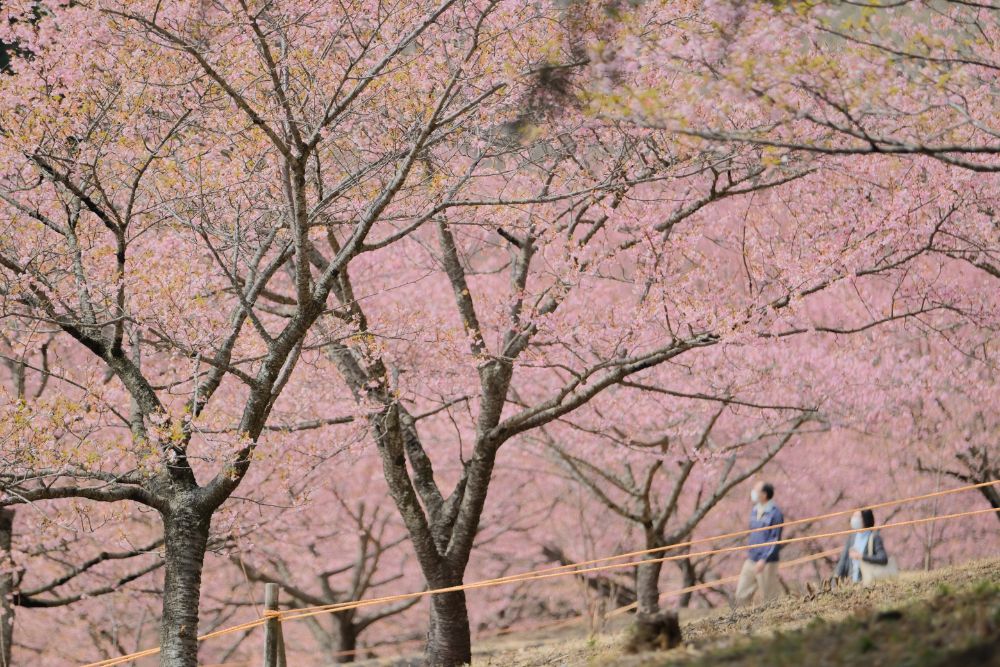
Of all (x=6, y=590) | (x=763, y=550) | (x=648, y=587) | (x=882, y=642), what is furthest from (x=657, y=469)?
(x=882, y=642)

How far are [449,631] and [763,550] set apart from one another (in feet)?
11.2

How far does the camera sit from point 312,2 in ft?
26.1

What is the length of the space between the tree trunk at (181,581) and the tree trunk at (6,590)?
15.7 feet

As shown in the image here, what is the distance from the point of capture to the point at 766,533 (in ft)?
35.3

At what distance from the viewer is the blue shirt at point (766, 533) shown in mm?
10727

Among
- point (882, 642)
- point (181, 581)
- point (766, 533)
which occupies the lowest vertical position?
point (882, 642)

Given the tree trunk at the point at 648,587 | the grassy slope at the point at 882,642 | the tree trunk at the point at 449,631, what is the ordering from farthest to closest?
1. the tree trunk at the point at 648,587
2. the tree trunk at the point at 449,631
3. the grassy slope at the point at 882,642

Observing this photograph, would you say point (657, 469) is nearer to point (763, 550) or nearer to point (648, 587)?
point (648, 587)

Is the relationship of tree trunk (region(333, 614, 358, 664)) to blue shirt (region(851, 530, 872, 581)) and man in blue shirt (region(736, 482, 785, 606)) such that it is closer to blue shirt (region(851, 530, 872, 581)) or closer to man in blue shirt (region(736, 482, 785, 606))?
man in blue shirt (region(736, 482, 785, 606))

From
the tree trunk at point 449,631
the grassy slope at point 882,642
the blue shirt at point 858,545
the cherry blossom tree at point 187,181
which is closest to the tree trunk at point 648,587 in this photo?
the blue shirt at point 858,545

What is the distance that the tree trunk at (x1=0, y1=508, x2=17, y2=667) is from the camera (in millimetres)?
11961

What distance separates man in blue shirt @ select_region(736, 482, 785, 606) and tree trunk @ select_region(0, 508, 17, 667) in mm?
8286

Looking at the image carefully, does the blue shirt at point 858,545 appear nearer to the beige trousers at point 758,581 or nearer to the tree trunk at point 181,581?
the beige trousers at point 758,581

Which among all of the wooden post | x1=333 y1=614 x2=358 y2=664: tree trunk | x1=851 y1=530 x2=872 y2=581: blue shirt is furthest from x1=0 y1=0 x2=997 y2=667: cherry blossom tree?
x1=333 y1=614 x2=358 y2=664: tree trunk
